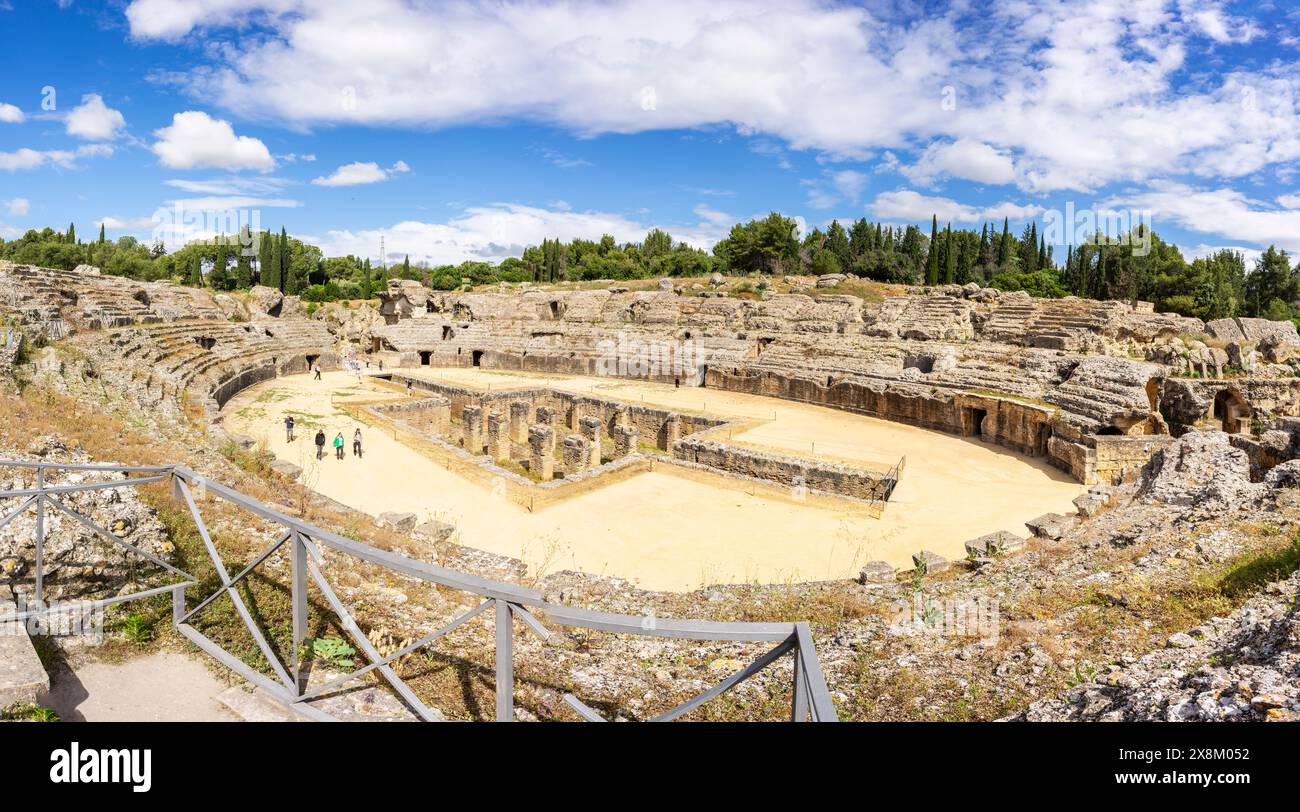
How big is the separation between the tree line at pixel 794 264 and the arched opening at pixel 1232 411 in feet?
79.3

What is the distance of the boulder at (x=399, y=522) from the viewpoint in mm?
9679

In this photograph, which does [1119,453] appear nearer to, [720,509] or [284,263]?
[720,509]

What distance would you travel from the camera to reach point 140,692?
3582 millimetres

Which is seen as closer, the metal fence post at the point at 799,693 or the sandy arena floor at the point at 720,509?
the metal fence post at the point at 799,693

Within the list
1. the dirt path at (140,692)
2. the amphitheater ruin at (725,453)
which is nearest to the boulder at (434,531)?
the amphitheater ruin at (725,453)

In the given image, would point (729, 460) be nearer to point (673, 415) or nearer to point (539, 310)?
→ point (673, 415)

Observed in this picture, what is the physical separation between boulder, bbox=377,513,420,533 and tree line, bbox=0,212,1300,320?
149 feet

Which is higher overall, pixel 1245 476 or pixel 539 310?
pixel 539 310

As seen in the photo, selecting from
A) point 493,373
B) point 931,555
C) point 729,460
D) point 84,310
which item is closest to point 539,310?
point 493,373

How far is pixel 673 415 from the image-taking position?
1984 centimetres

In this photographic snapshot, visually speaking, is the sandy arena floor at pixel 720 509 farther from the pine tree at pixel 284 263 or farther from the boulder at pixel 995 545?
the pine tree at pixel 284 263

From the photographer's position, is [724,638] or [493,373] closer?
[724,638]
